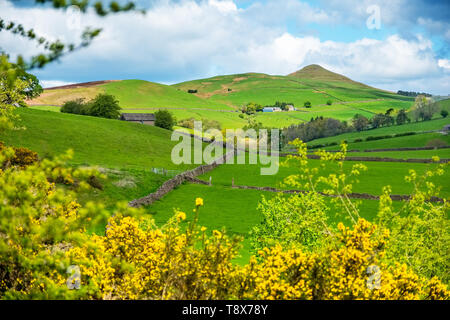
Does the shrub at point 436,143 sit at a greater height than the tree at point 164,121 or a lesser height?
lesser

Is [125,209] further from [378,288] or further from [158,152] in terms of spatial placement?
[158,152]

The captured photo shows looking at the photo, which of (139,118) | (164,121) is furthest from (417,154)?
(139,118)

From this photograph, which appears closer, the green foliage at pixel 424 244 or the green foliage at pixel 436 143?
the green foliage at pixel 424 244

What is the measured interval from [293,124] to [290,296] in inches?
7072

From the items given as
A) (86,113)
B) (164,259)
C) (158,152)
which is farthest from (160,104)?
(164,259)

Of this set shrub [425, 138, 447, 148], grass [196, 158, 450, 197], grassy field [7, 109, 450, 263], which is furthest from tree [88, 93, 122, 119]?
shrub [425, 138, 447, 148]

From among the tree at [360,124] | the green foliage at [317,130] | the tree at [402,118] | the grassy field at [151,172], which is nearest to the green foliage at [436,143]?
the grassy field at [151,172]

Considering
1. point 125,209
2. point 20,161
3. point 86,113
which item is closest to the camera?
point 125,209

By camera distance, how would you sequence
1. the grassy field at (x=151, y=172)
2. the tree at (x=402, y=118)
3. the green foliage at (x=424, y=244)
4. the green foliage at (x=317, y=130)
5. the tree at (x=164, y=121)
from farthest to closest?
the tree at (x=402, y=118)
the green foliage at (x=317, y=130)
the tree at (x=164, y=121)
the grassy field at (x=151, y=172)
the green foliage at (x=424, y=244)

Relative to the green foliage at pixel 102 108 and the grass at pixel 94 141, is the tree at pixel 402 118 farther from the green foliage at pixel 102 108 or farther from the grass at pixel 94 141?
the green foliage at pixel 102 108

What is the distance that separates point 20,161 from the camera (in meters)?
41.2

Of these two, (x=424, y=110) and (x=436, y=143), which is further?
(x=424, y=110)

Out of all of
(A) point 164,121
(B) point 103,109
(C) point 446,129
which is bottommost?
(C) point 446,129

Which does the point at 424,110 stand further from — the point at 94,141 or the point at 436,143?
the point at 94,141
